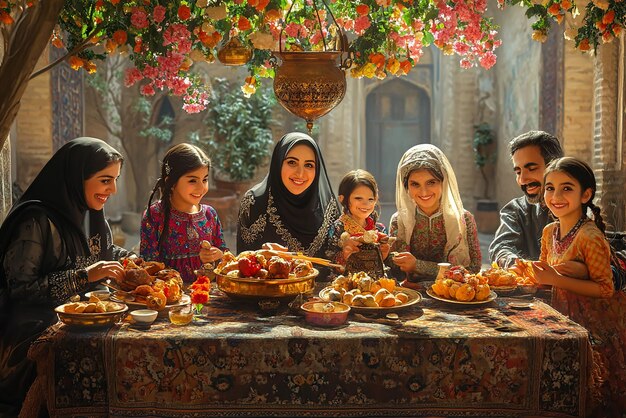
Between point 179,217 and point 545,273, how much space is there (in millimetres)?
2263

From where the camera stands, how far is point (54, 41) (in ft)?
14.4

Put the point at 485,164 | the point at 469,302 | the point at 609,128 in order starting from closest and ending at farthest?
the point at 469,302 < the point at 609,128 < the point at 485,164

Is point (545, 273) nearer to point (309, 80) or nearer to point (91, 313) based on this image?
point (309, 80)

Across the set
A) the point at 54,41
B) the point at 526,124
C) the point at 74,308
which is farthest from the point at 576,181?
the point at 526,124

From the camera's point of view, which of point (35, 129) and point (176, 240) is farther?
point (35, 129)

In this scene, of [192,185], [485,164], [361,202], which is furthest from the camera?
[485,164]

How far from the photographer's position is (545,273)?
3.68 meters

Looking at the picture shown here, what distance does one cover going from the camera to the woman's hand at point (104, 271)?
366cm

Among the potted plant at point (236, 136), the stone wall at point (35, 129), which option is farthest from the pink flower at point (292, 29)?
the potted plant at point (236, 136)

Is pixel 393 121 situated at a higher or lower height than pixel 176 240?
higher

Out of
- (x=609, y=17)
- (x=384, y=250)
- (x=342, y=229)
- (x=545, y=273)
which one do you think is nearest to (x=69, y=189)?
(x=342, y=229)

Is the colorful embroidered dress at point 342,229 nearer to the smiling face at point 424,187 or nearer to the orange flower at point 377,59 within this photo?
the smiling face at point 424,187

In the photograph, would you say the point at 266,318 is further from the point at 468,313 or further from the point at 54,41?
the point at 54,41

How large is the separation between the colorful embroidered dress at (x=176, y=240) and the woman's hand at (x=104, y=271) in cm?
89
